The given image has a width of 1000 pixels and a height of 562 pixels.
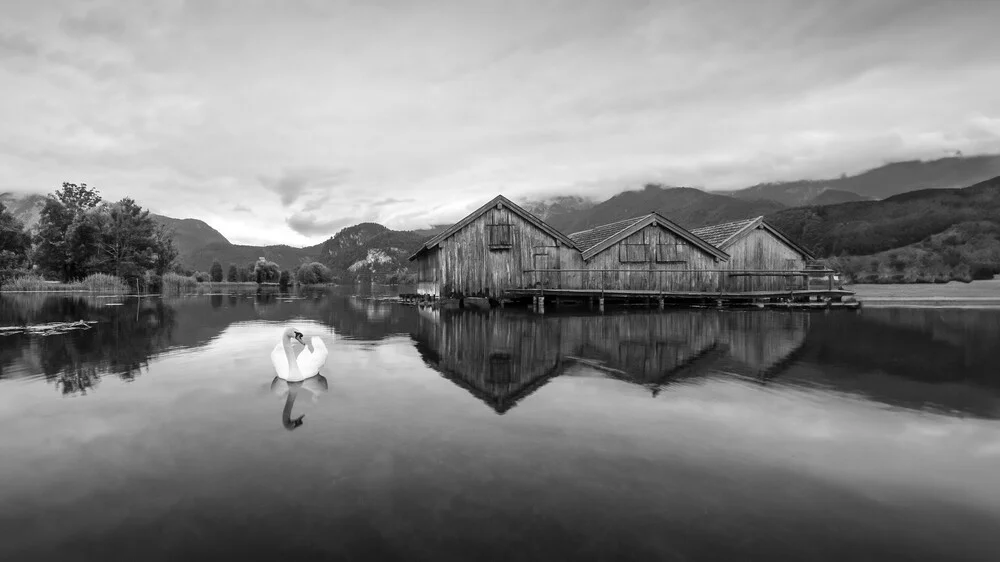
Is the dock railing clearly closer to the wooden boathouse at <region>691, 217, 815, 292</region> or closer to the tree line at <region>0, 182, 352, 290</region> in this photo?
the wooden boathouse at <region>691, 217, 815, 292</region>

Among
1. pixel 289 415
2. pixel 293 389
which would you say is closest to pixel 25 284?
pixel 293 389

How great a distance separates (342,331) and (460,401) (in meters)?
12.8

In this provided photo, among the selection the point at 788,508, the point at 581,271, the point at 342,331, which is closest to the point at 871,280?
the point at 581,271

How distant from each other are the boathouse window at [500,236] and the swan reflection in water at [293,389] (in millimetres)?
23847

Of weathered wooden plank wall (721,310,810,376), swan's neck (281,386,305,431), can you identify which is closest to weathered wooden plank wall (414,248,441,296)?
weathered wooden plank wall (721,310,810,376)

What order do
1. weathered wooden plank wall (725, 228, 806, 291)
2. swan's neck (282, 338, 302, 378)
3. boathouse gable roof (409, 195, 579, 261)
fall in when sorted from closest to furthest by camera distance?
swan's neck (282, 338, 302, 378)
boathouse gable roof (409, 195, 579, 261)
weathered wooden plank wall (725, 228, 806, 291)

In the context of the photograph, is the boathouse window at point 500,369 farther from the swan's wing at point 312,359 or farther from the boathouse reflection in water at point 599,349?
the swan's wing at point 312,359

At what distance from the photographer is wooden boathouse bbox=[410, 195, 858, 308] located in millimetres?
33438

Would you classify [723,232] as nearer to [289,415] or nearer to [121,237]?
[289,415]

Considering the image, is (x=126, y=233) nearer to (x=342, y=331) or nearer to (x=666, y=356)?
(x=342, y=331)

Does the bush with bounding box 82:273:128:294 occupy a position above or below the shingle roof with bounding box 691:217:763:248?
below

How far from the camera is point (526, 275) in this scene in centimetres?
3456

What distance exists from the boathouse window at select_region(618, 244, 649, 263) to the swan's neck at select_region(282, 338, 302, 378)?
95.2ft

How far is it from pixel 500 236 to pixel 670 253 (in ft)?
42.9
